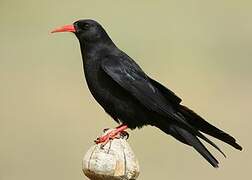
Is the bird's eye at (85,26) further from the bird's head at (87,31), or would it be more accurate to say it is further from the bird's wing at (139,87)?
the bird's wing at (139,87)

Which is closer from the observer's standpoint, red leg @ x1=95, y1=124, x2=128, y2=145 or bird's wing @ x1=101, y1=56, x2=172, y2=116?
red leg @ x1=95, y1=124, x2=128, y2=145

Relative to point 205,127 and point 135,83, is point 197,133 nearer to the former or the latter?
point 205,127

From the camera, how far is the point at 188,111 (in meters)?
3.00

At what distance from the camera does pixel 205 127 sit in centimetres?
287

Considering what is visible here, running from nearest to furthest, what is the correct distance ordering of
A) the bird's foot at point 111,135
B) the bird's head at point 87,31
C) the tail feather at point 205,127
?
the bird's foot at point 111,135
the tail feather at point 205,127
the bird's head at point 87,31

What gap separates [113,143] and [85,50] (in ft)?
4.54

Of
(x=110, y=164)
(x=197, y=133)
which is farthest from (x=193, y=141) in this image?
(x=110, y=164)

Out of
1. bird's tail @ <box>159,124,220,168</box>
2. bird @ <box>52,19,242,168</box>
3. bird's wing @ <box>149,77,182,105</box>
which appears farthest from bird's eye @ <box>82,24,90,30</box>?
bird's tail @ <box>159,124,220,168</box>

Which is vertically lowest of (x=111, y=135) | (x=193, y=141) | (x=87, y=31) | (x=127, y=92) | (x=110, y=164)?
(x=110, y=164)

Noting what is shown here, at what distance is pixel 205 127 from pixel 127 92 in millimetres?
711

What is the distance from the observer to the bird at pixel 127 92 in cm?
314

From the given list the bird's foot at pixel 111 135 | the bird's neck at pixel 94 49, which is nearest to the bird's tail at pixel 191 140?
the bird's foot at pixel 111 135

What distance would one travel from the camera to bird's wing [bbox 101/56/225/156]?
3123 mm

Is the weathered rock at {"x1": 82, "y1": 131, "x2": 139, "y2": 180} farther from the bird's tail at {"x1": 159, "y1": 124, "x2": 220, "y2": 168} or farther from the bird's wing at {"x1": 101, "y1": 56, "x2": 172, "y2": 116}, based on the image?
the bird's wing at {"x1": 101, "y1": 56, "x2": 172, "y2": 116}
